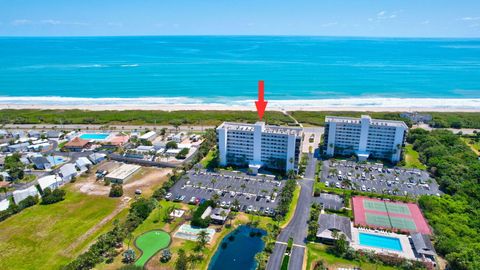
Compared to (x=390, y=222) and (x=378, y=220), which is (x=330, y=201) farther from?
(x=390, y=222)

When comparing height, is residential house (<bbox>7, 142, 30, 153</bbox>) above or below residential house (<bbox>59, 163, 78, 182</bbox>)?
above

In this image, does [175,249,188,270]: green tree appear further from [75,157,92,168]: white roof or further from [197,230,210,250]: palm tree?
[75,157,92,168]: white roof

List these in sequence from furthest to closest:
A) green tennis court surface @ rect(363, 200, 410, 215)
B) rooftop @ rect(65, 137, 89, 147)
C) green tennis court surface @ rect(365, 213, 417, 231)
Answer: rooftop @ rect(65, 137, 89, 147), green tennis court surface @ rect(363, 200, 410, 215), green tennis court surface @ rect(365, 213, 417, 231)

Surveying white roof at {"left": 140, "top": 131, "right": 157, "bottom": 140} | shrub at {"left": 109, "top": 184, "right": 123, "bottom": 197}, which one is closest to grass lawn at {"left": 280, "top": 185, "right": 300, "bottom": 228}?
shrub at {"left": 109, "top": 184, "right": 123, "bottom": 197}

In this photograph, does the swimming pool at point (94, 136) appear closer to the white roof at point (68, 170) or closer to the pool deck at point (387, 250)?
the white roof at point (68, 170)

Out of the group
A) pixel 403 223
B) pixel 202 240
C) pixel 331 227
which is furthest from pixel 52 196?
pixel 403 223

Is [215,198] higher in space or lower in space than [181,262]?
higher
